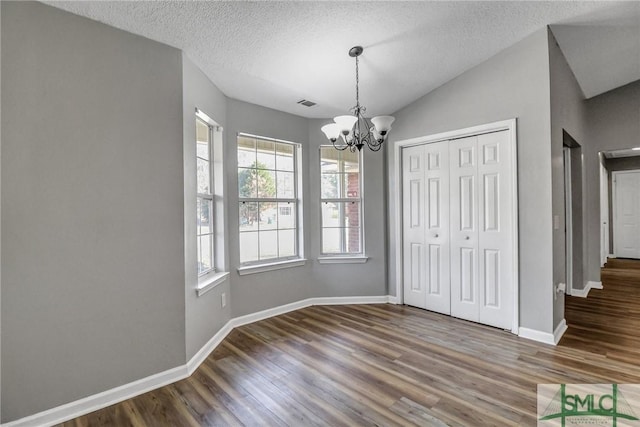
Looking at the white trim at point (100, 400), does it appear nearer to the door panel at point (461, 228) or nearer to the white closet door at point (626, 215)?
the door panel at point (461, 228)

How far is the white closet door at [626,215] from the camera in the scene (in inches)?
284

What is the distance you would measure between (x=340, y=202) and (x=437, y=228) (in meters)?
1.31

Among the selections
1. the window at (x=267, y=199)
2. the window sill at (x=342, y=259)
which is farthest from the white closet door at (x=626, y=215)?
the window at (x=267, y=199)

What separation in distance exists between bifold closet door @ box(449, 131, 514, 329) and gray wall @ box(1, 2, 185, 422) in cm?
292

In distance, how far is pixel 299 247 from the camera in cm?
416

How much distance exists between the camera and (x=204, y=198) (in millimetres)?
3115

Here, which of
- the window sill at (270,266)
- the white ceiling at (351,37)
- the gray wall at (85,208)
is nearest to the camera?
the gray wall at (85,208)

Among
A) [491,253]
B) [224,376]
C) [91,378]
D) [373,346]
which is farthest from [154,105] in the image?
[491,253]

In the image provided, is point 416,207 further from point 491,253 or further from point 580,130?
point 580,130

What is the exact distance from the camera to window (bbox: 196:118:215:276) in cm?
304

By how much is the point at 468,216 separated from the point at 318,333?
211 centimetres

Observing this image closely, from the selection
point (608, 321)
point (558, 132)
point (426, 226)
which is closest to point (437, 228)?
point (426, 226)

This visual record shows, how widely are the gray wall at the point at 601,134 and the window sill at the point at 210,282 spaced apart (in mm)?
5277

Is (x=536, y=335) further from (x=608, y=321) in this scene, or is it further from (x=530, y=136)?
(x=530, y=136)
